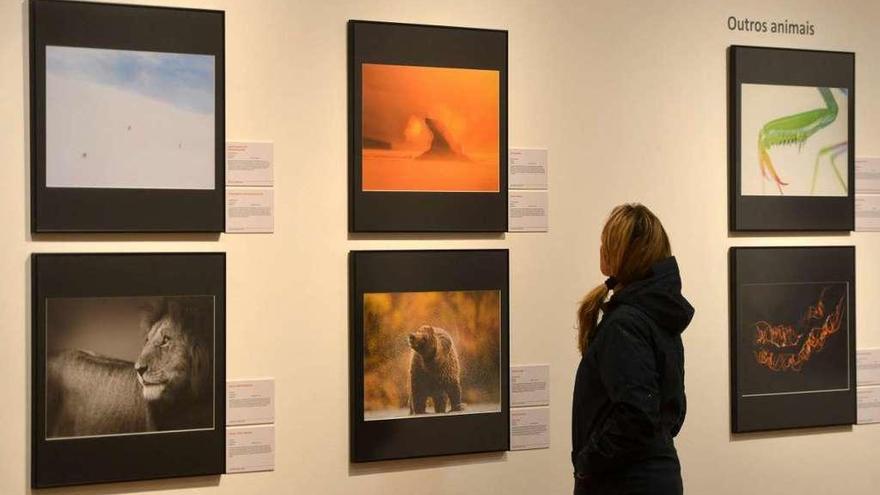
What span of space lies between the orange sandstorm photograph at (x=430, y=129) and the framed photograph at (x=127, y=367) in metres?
0.72

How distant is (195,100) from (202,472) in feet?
4.29

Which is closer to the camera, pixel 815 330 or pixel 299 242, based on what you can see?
pixel 299 242

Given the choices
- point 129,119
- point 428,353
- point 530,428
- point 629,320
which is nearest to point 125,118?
point 129,119

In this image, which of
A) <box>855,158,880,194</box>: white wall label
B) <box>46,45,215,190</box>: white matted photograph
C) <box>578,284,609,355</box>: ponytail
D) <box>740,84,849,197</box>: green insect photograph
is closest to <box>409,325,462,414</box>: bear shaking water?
<box>578,284,609,355</box>: ponytail

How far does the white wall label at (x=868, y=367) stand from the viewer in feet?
14.7

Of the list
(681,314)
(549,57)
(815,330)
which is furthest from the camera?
(815,330)

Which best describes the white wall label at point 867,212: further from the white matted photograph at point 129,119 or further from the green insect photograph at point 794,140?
the white matted photograph at point 129,119

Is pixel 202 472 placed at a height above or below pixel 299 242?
below

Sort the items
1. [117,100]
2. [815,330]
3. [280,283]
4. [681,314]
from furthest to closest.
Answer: [815,330]
[280,283]
[117,100]
[681,314]

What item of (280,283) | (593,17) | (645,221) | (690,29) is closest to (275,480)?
(280,283)

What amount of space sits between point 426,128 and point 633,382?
1.37m

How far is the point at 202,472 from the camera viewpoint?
3.54 meters

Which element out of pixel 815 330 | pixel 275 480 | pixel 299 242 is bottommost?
pixel 275 480

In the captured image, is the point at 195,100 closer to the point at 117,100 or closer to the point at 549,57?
the point at 117,100
